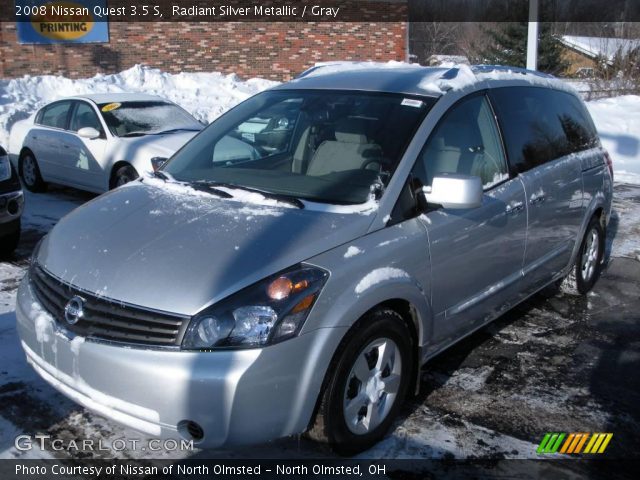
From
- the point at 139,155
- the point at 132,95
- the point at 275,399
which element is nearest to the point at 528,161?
the point at 275,399

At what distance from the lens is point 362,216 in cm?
324

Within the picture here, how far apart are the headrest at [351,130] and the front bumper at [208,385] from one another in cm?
134

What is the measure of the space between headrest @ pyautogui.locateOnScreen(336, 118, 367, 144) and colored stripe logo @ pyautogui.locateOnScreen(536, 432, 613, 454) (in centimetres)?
185

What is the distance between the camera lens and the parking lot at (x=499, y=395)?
11.0 feet

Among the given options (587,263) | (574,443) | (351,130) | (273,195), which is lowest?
(574,443)

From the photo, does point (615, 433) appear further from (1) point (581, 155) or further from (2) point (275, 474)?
(1) point (581, 155)

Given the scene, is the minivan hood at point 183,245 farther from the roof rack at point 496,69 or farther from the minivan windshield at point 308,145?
the roof rack at point 496,69

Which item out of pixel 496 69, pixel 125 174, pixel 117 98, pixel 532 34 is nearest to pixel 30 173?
pixel 117 98

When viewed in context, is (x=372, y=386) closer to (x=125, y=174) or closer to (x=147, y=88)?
(x=125, y=174)

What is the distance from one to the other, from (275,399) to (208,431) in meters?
0.29

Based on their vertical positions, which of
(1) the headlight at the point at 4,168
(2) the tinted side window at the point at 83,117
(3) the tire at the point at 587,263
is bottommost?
(3) the tire at the point at 587,263

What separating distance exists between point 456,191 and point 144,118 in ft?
21.8

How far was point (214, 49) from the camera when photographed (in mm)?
21359

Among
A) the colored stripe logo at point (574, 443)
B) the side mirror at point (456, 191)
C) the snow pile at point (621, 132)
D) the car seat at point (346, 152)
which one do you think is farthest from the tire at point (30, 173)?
the snow pile at point (621, 132)
